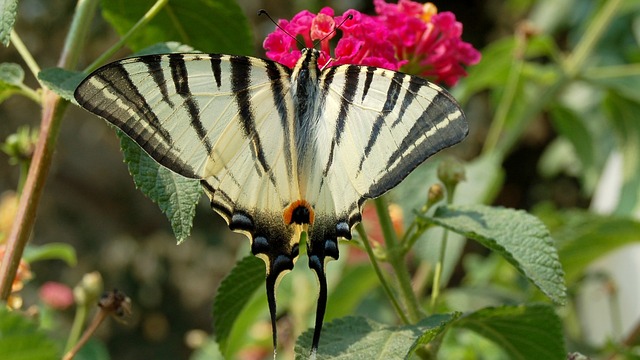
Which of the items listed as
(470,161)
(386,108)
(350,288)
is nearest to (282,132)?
(386,108)

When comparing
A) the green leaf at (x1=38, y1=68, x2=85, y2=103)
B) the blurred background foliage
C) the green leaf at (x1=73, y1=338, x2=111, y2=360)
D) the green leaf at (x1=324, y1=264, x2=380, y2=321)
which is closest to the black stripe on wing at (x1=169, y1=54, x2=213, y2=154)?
the green leaf at (x1=38, y1=68, x2=85, y2=103)

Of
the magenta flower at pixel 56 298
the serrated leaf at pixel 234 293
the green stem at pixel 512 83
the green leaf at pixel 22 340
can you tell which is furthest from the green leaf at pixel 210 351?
the green leaf at pixel 22 340

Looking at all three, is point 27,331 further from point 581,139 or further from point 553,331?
point 581,139

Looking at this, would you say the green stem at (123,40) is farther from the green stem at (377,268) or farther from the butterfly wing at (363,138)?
the green stem at (377,268)

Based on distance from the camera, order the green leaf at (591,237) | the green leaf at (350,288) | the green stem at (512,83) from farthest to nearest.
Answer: the green stem at (512,83) → the green leaf at (350,288) → the green leaf at (591,237)

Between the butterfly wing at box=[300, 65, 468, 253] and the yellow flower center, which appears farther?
the yellow flower center

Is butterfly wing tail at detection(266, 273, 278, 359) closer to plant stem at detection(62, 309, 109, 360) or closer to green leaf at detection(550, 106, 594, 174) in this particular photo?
plant stem at detection(62, 309, 109, 360)
